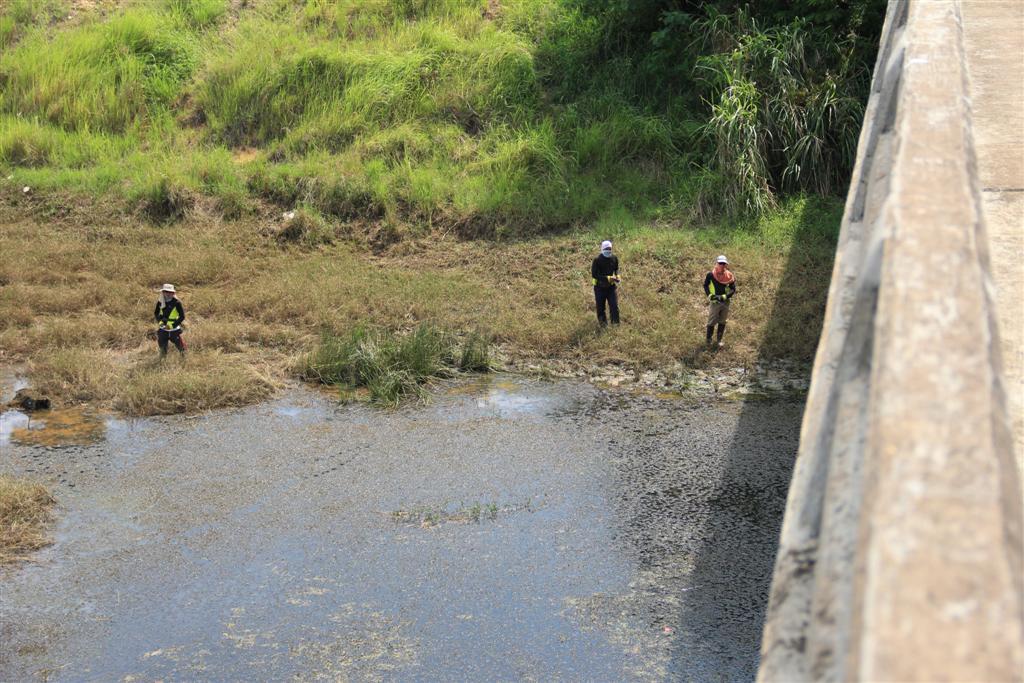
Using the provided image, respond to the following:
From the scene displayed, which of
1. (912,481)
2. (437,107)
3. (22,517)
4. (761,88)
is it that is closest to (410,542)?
(22,517)

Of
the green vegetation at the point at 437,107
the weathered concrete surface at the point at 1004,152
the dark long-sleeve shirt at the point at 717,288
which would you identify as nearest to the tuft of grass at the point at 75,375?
the green vegetation at the point at 437,107

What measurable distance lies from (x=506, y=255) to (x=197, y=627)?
977 cm

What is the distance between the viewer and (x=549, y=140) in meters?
19.1

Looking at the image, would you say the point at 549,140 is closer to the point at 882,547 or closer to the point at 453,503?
the point at 453,503

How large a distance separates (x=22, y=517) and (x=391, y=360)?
4.72 m

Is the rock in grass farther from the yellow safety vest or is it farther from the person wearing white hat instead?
the person wearing white hat

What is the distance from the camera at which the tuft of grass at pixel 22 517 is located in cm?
903

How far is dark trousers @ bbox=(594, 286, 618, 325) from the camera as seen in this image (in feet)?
45.5

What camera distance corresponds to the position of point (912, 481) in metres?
1.97

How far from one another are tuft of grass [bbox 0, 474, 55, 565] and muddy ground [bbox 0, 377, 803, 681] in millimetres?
187

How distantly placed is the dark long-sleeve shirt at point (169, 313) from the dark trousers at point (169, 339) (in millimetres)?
94

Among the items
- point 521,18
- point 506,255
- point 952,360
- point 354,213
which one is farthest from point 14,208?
point 952,360

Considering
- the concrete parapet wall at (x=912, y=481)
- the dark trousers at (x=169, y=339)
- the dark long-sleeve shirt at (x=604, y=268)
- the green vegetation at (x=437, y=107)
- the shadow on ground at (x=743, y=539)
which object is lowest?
the shadow on ground at (x=743, y=539)

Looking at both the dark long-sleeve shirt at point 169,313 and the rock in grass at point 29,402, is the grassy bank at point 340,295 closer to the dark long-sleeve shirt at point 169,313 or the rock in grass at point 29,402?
the rock in grass at point 29,402
